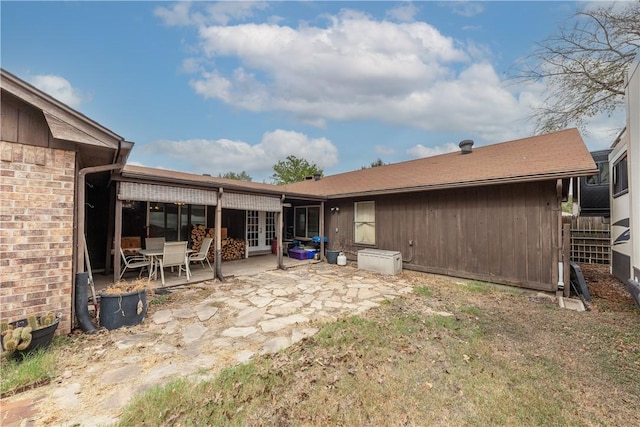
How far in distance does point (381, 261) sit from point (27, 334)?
6854 millimetres

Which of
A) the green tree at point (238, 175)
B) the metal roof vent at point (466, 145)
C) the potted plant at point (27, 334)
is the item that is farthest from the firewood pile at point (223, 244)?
the green tree at point (238, 175)

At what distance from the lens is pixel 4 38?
3318 millimetres

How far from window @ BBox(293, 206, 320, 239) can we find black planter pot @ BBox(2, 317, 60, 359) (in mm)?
8369

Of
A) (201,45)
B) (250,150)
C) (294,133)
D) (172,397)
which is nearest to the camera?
(172,397)

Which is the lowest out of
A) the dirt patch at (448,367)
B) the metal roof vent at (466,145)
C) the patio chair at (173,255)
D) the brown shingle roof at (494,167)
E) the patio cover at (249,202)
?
the dirt patch at (448,367)

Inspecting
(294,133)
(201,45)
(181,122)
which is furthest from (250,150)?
(201,45)

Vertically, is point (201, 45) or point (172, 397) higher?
point (201, 45)

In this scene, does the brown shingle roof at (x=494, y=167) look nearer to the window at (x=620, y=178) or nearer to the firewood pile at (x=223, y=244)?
the window at (x=620, y=178)

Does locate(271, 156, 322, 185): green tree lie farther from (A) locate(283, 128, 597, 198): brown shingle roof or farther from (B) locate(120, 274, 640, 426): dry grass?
(B) locate(120, 274, 640, 426): dry grass

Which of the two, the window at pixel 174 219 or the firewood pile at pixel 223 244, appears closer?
the window at pixel 174 219

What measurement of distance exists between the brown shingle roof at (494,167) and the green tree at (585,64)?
108 inches

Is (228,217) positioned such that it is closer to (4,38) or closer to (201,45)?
(201,45)

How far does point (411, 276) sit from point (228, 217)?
672 cm

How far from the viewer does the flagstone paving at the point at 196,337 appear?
7.14 feet
